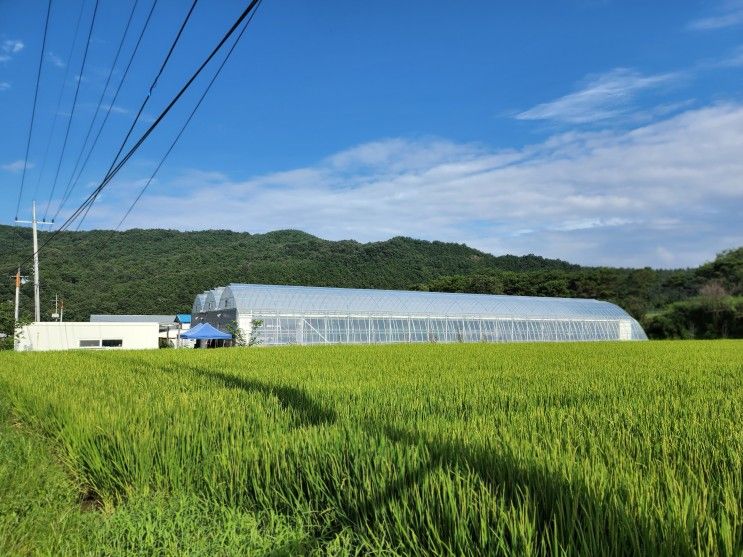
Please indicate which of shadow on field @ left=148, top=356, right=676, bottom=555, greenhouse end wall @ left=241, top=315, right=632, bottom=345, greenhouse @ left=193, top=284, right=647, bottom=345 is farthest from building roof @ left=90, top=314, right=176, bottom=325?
shadow on field @ left=148, top=356, right=676, bottom=555

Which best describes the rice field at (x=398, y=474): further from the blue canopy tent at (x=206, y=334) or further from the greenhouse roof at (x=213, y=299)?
the greenhouse roof at (x=213, y=299)

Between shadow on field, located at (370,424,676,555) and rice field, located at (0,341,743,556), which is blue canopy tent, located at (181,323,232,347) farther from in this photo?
shadow on field, located at (370,424,676,555)

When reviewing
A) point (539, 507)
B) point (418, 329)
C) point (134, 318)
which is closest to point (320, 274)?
point (134, 318)

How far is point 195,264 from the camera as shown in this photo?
62281 millimetres

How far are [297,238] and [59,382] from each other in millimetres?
79544

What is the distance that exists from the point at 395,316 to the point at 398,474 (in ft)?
87.5

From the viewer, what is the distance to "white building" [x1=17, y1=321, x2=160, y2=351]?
2605 cm

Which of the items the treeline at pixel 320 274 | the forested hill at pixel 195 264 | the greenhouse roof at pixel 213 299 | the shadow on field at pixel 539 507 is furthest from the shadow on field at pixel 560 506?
the forested hill at pixel 195 264

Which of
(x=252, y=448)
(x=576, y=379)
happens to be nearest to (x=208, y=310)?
(x=576, y=379)

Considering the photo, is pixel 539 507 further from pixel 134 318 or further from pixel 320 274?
pixel 320 274

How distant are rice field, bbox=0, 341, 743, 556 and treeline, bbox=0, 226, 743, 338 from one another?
3858cm

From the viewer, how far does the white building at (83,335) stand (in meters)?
26.0

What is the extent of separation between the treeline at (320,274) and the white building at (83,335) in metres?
16.8

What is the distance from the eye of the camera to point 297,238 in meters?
86.6
